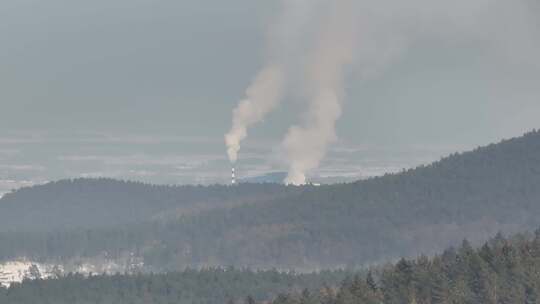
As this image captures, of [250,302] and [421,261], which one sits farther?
[421,261]

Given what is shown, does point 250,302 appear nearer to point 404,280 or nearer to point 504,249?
point 404,280

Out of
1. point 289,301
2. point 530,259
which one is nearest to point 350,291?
point 289,301

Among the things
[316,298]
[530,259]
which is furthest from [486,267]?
[316,298]

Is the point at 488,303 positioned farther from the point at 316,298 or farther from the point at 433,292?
the point at 316,298

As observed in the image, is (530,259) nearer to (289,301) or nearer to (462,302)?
(462,302)

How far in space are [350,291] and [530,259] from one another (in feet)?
52.4

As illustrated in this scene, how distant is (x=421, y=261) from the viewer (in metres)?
175

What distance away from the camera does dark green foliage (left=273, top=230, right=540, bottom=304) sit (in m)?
158

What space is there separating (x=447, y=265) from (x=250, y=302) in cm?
2244

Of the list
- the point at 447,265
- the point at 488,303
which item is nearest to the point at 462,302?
the point at 488,303

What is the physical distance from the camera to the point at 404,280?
166 meters

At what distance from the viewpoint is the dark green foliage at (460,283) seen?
15788 centimetres

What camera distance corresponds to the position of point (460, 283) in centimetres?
16175

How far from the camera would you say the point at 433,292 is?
16175 centimetres
